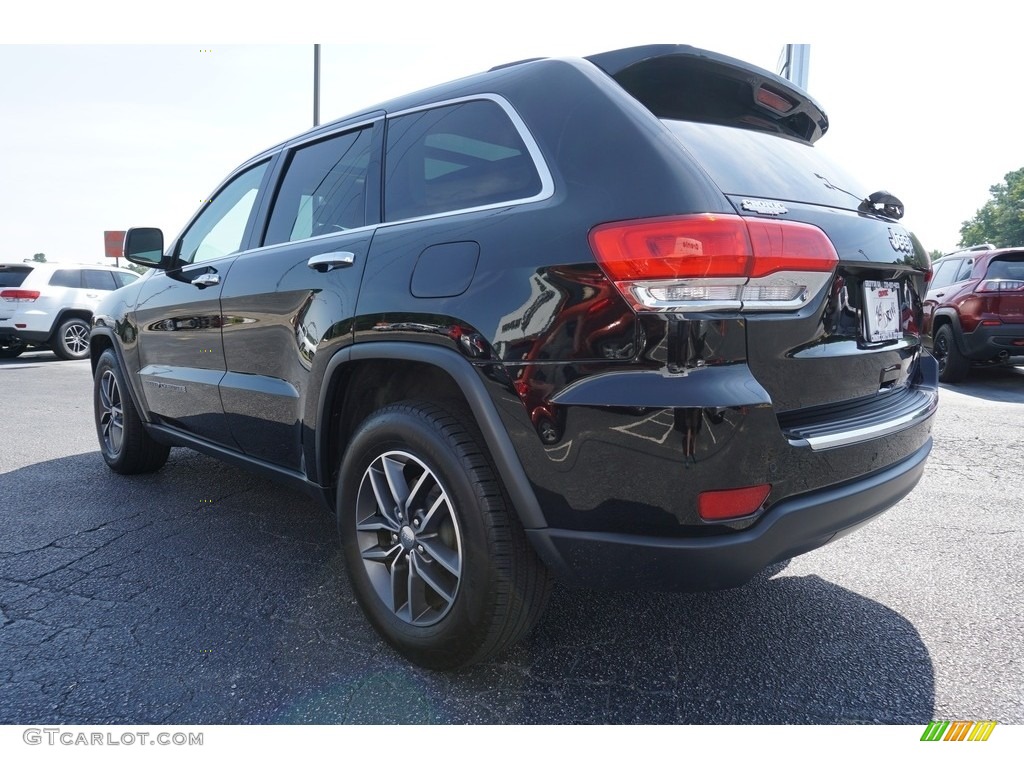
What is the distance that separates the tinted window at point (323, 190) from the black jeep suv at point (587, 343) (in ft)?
0.07

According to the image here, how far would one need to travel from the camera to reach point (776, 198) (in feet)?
6.20

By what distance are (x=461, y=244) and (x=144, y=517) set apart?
2.54m

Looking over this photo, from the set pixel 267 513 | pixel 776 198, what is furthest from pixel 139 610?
pixel 776 198

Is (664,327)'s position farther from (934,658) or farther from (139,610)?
(139,610)

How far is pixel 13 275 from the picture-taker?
470 inches

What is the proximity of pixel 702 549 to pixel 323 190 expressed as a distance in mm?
2057

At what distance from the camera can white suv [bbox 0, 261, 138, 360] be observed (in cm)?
1166

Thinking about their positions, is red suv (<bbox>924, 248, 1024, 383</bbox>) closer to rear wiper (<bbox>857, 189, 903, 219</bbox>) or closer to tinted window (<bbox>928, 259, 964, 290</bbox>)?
tinted window (<bbox>928, 259, 964, 290</bbox>)

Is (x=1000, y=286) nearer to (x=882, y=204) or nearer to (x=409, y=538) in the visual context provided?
(x=882, y=204)

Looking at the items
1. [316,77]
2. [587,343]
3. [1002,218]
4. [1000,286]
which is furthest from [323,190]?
[1002,218]

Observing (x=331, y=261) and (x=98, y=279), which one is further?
(x=98, y=279)

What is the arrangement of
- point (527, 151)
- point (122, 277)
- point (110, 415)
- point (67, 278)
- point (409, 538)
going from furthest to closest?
1. point (122, 277)
2. point (67, 278)
3. point (110, 415)
4. point (409, 538)
5. point (527, 151)

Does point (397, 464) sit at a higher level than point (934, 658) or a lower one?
higher

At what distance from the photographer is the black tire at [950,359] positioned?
27.8ft
